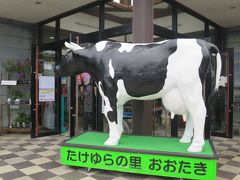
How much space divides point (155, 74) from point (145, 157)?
909 millimetres

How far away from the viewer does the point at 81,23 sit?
191 inches

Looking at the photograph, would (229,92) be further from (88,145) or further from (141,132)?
(88,145)

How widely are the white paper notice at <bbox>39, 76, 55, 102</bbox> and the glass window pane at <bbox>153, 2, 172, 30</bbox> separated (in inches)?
106

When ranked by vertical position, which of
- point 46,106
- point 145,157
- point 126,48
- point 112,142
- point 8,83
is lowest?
point 145,157

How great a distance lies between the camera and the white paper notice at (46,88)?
5.29 meters

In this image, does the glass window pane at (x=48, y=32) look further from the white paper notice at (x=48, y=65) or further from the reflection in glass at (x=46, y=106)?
the white paper notice at (x=48, y=65)

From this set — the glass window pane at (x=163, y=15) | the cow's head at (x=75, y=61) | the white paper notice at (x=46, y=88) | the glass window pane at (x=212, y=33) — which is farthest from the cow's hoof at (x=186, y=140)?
the glass window pane at (x=212, y=33)

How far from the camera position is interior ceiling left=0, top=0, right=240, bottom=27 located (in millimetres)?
4511

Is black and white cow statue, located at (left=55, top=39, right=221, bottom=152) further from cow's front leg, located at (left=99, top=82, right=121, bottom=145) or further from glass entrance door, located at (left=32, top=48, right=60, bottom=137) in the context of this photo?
glass entrance door, located at (left=32, top=48, right=60, bottom=137)

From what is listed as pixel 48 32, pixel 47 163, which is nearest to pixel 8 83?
pixel 48 32

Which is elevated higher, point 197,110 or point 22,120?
point 197,110

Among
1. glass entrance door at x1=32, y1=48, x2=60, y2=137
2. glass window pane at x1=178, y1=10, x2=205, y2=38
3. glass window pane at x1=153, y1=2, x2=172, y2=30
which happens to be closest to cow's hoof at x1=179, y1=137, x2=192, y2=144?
glass window pane at x1=153, y1=2, x2=172, y2=30

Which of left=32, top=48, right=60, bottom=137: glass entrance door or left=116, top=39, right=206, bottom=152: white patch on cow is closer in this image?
left=116, top=39, right=206, bottom=152: white patch on cow

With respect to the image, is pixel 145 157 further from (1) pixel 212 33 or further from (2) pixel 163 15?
(1) pixel 212 33
